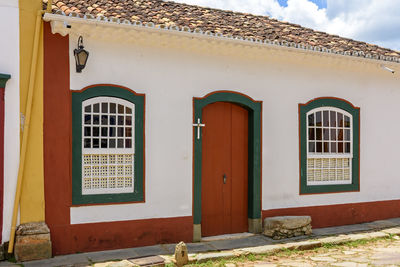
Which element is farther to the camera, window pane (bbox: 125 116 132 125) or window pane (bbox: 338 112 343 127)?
window pane (bbox: 338 112 343 127)

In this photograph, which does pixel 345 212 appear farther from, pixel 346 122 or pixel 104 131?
pixel 104 131

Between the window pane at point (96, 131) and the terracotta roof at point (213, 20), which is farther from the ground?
the terracotta roof at point (213, 20)

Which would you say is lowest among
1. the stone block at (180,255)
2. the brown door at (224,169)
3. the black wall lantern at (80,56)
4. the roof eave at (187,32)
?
the stone block at (180,255)

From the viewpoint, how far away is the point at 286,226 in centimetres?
801

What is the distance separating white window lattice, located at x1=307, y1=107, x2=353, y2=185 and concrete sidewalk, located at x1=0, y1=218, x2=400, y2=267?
109 cm

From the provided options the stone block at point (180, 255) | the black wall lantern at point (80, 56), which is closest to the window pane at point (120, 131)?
the black wall lantern at point (80, 56)

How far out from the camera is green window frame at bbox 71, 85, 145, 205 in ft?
22.4

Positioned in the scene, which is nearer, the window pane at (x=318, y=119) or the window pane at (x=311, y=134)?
the window pane at (x=311, y=134)

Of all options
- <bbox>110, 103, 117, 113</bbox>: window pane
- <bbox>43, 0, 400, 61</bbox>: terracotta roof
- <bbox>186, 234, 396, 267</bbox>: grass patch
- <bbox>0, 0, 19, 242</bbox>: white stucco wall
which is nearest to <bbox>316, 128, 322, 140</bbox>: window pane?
<bbox>43, 0, 400, 61</bbox>: terracotta roof

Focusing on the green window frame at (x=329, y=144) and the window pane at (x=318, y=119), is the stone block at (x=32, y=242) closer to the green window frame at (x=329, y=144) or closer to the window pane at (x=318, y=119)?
the green window frame at (x=329, y=144)

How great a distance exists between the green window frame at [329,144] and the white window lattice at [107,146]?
3628 millimetres

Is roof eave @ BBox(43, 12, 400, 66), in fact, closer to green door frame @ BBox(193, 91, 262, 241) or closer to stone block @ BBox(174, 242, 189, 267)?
green door frame @ BBox(193, 91, 262, 241)

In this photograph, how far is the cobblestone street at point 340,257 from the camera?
21.5 feet

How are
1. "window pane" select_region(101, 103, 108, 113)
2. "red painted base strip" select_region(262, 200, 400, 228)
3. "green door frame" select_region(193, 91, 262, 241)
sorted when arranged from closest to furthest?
"window pane" select_region(101, 103, 108, 113) → "green door frame" select_region(193, 91, 262, 241) → "red painted base strip" select_region(262, 200, 400, 228)
